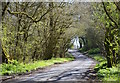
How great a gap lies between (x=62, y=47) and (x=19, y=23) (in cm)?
2489

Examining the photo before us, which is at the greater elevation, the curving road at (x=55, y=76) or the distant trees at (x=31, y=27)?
the distant trees at (x=31, y=27)

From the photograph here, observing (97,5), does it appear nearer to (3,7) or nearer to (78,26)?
(3,7)

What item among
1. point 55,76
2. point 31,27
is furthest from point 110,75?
point 31,27

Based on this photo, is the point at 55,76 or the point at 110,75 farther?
the point at 55,76

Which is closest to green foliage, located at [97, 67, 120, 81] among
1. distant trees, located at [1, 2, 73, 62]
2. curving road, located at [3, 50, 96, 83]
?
curving road, located at [3, 50, 96, 83]

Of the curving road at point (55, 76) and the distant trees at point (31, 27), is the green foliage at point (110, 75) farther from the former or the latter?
the distant trees at point (31, 27)

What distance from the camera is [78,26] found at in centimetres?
3841

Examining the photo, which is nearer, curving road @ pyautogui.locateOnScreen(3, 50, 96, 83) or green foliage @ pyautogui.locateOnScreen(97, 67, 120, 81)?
green foliage @ pyautogui.locateOnScreen(97, 67, 120, 81)

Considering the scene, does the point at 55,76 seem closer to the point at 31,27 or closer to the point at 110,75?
the point at 110,75

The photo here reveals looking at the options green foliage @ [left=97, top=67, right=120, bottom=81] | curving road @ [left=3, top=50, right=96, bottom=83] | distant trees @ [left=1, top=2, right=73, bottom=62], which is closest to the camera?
green foliage @ [left=97, top=67, right=120, bottom=81]

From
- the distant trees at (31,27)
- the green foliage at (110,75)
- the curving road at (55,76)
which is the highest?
the distant trees at (31,27)

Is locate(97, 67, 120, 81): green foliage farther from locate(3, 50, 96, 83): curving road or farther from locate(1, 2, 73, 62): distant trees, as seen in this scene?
locate(1, 2, 73, 62): distant trees

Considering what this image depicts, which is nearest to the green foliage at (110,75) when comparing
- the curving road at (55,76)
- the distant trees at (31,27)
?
the curving road at (55,76)

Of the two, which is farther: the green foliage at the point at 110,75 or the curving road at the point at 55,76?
the curving road at the point at 55,76
